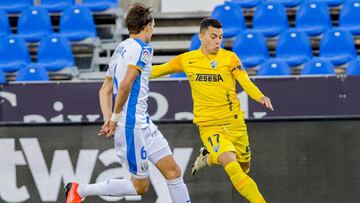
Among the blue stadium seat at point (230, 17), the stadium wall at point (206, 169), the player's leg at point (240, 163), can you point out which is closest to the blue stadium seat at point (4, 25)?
the blue stadium seat at point (230, 17)

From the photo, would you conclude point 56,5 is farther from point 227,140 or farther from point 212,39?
point 227,140

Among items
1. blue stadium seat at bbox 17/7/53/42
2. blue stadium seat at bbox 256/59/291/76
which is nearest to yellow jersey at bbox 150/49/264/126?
blue stadium seat at bbox 256/59/291/76

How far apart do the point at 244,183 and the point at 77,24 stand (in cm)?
686

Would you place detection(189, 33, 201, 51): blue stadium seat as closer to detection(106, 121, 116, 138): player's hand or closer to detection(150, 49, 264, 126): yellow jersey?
detection(150, 49, 264, 126): yellow jersey

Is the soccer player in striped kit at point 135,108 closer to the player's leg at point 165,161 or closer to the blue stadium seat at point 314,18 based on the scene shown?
the player's leg at point 165,161

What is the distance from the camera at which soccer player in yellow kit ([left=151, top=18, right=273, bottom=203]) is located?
28.5 feet

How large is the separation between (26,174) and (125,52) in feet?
8.38

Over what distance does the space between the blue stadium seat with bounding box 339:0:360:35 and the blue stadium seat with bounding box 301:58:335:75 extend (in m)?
1.35

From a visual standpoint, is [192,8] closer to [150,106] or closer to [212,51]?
[150,106]

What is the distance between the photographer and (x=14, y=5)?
15.5 m

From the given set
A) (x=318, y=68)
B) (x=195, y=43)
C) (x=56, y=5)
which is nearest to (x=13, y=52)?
(x=56, y=5)

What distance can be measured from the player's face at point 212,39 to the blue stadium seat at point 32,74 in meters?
4.81

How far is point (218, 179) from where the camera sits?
31.0 feet

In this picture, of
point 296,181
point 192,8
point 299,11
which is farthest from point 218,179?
point 192,8
